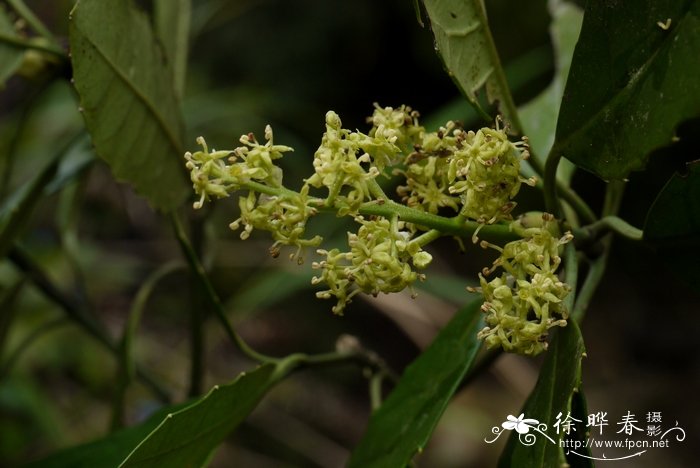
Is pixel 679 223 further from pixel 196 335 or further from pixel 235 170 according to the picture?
pixel 196 335

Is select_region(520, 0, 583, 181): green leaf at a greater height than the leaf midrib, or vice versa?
the leaf midrib

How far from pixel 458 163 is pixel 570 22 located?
0.75 m

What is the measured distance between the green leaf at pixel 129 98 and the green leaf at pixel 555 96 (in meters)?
0.56

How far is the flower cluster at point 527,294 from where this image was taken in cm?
88

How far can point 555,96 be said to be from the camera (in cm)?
142

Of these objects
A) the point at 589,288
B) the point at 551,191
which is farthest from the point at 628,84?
the point at 589,288

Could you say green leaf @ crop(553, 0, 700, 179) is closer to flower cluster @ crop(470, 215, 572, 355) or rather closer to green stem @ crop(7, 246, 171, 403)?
flower cluster @ crop(470, 215, 572, 355)

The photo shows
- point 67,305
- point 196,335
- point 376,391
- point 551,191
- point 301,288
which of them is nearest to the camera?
point 551,191

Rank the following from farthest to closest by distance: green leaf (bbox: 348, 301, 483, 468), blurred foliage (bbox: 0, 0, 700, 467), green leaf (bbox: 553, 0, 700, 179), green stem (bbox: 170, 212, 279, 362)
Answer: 1. blurred foliage (bbox: 0, 0, 700, 467)
2. green stem (bbox: 170, 212, 279, 362)
3. green leaf (bbox: 348, 301, 483, 468)
4. green leaf (bbox: 553, 0, 700, 179)

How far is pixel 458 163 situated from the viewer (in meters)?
0.91

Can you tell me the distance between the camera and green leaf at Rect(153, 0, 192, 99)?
1552 millimetres

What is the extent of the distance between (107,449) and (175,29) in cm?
83

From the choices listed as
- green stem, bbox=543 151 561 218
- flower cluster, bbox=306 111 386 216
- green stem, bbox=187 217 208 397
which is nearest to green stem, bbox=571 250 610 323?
green stem, bbox=543 151 561 218

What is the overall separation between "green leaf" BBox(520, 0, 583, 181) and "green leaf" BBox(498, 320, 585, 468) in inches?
13.9
